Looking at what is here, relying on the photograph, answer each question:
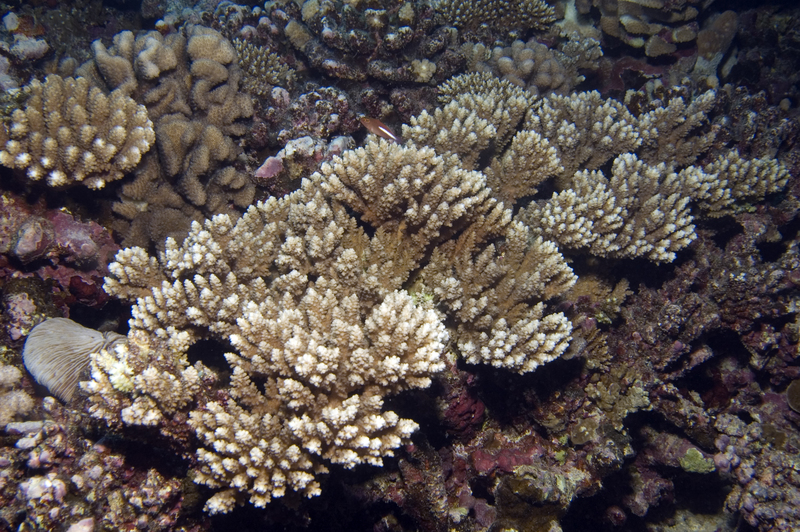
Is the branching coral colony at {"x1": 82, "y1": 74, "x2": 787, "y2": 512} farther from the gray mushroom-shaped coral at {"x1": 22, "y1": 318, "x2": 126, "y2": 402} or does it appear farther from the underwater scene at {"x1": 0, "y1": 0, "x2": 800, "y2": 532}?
the gray mushroom-shaped coral at {"x1": 22, "y1": 318, "x2": 126, "y2": 402}

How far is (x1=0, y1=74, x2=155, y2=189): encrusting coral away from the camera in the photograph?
3.62 m

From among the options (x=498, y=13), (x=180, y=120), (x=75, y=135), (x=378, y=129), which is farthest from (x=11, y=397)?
(x=498, y=13)

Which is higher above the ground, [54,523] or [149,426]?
[149,426]

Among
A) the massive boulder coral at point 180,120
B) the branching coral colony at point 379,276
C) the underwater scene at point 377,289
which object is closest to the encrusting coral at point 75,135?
the underwater scene at point 377,289

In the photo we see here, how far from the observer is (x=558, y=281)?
3.77 metres

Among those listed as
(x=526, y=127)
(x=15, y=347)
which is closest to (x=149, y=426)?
(x=15, y=347)

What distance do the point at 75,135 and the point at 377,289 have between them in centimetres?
323

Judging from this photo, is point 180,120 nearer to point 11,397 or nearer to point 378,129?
point 378,129

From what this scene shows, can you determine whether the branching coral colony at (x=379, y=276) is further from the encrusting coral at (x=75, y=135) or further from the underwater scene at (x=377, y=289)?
the encrusting coral at (x=75, y=135)

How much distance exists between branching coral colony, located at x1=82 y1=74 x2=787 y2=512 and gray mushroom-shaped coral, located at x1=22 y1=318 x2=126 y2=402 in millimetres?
384

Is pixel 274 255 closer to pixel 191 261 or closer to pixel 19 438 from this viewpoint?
pixel 191 261

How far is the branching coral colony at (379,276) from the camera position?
2.73 m

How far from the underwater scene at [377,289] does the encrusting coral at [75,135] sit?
2 centimetres

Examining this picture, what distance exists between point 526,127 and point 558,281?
2151 millimetres
